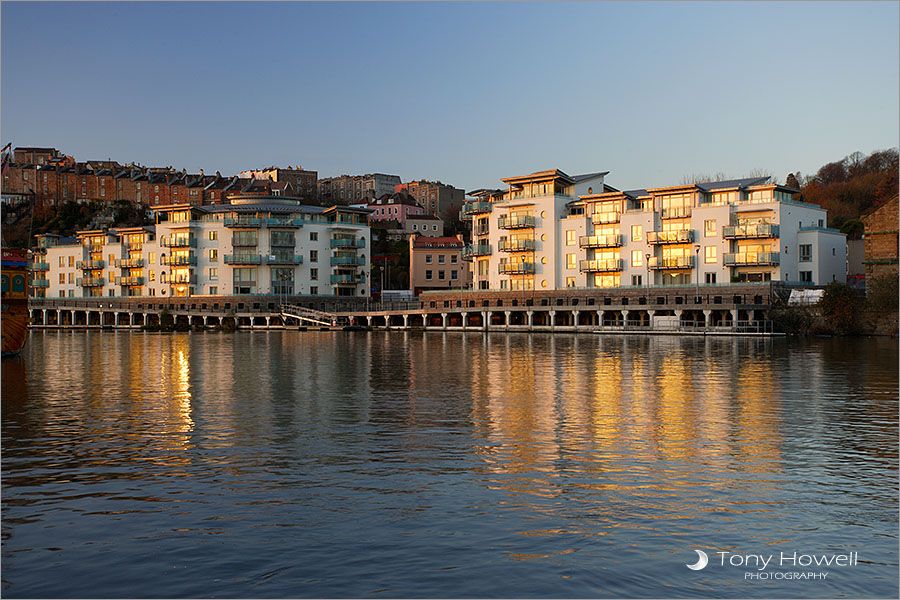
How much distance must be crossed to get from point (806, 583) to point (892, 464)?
27.5ft

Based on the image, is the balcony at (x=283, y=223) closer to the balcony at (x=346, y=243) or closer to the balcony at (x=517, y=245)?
the balcony at (x=346, y=243)

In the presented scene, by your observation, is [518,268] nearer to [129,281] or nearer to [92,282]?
[129,281]

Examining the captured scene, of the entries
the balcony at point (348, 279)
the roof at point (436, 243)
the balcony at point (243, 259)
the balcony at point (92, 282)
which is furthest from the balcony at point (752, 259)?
the balcony at point (92, 282)

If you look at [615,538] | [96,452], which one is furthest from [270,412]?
[615,538]

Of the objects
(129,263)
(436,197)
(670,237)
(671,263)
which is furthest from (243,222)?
(436,197)

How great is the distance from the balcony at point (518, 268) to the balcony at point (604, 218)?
28.6 ft

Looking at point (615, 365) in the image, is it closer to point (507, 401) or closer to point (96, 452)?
point (507, 401)

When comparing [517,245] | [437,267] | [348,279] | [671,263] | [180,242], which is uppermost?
[180,242]

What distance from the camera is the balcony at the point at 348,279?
4609 inches

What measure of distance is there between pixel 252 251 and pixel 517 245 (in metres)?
37.3

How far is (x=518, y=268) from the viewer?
98375mm

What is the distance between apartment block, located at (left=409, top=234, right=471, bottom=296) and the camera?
417ft

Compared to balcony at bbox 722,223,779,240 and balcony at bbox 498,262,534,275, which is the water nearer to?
balcony at bbox 722,223,779,240

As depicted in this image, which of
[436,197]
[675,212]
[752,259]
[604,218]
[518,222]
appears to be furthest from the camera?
[436,197]
